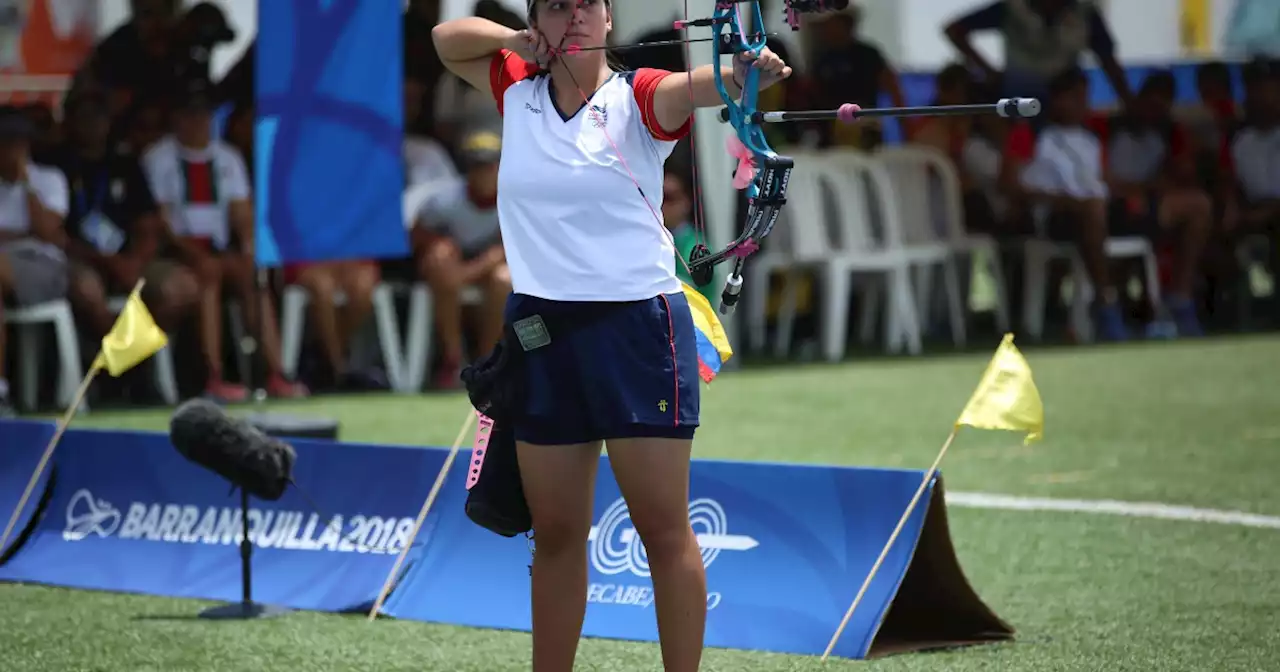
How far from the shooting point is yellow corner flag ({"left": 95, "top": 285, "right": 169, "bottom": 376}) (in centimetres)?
668

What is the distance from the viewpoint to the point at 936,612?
551 cm

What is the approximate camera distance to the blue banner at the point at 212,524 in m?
6.27

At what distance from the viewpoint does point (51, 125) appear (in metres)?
11.7

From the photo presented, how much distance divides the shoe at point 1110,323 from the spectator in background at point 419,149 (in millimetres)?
5260

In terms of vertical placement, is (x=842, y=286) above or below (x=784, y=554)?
below

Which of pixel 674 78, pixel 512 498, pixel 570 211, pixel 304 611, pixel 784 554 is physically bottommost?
pixel 304 611

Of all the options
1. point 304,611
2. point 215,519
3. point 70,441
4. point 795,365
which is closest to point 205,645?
point 304,611

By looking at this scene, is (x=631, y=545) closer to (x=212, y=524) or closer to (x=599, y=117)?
(x=212, y=524)

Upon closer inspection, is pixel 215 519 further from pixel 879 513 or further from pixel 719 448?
pixel 719 448

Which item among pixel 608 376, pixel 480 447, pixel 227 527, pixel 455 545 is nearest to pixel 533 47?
pixel 608 376

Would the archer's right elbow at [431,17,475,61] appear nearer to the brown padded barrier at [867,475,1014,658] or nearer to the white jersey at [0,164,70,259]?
the brown padded barrier at [867,475,1014,658]

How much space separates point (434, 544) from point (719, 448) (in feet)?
12.0

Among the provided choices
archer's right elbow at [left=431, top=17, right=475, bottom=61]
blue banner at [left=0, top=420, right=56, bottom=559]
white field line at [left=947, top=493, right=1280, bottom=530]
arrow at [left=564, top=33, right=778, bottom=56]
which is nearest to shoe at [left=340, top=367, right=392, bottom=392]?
blue banner at [left=0, top=420, right=56, bottom=559]

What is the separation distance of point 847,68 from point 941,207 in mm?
1360
